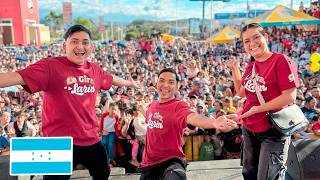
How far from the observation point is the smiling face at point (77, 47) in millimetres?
2834

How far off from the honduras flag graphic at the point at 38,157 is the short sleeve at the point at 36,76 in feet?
1.94

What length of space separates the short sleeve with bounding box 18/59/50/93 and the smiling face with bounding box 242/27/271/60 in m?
1.53

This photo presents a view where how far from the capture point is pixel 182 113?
286 cm

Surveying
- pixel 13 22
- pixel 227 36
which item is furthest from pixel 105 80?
pixel 13 22

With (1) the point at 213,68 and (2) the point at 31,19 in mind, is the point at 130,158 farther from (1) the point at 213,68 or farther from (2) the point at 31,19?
(2) the point at 31,19

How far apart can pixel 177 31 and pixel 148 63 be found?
109338 millimetres

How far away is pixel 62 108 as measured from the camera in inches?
108

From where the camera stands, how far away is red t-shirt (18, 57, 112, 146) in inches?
106

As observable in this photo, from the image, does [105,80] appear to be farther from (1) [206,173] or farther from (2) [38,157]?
(1) [206,173]

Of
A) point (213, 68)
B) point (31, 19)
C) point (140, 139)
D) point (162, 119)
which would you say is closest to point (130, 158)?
point (140, 139)

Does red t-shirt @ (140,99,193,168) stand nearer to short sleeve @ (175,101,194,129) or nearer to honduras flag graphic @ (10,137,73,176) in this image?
short sleeve @ (175,101,194,129)

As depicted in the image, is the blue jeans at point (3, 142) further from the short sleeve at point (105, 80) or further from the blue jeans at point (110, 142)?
the short sleeve at point (105, 80)

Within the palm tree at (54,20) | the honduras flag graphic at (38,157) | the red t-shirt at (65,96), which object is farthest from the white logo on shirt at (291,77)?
the palm tree at (54,20)

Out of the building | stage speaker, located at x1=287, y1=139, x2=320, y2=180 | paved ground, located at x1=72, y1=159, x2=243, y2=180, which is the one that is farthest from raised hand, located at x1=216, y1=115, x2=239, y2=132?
the building
